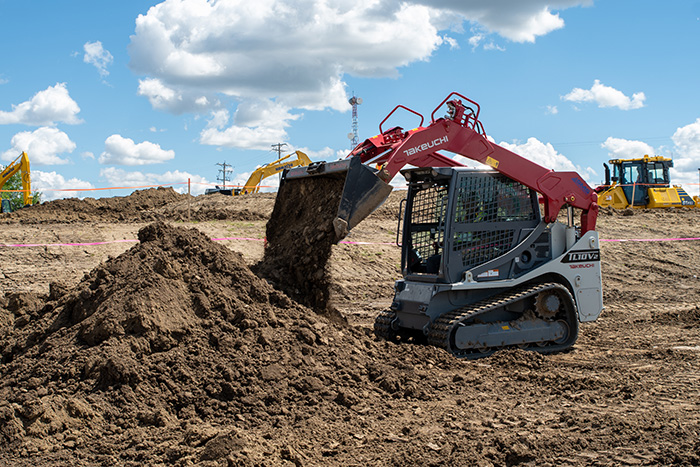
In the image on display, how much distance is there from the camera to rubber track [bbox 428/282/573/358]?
703 cm

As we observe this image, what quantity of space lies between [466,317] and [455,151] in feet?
6.92

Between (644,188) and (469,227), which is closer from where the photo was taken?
(469,227)

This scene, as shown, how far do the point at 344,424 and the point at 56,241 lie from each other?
11.2m

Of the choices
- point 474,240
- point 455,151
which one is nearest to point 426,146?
point 455,151

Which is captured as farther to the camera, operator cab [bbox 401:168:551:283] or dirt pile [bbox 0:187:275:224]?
dirt pile [bbox 0:187:275:224]

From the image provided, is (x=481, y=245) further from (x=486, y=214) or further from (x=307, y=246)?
(x=307, y=246)

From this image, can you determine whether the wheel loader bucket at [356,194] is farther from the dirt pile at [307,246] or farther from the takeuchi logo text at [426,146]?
the takeuchi logo text at [426,146]

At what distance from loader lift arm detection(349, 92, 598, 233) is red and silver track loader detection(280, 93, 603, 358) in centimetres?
1

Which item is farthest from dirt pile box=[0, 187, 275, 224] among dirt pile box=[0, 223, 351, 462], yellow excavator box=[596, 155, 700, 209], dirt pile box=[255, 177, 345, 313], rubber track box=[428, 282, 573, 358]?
yellow excavator box=[596, 155, 700, 209]

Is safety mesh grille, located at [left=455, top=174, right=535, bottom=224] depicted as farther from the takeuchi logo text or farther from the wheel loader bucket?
the wheel loader bucket

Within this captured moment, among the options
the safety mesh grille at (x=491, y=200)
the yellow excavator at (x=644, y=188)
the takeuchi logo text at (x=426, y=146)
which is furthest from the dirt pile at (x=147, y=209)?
the yellow excavator at (x=644, y=188)

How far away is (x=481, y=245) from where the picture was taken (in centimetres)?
761

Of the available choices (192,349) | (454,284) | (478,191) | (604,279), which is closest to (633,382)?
(454,284)

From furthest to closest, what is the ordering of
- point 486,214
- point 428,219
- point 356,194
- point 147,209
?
point 147,209 < point 428,219 < point 486,214 < point 356,194
